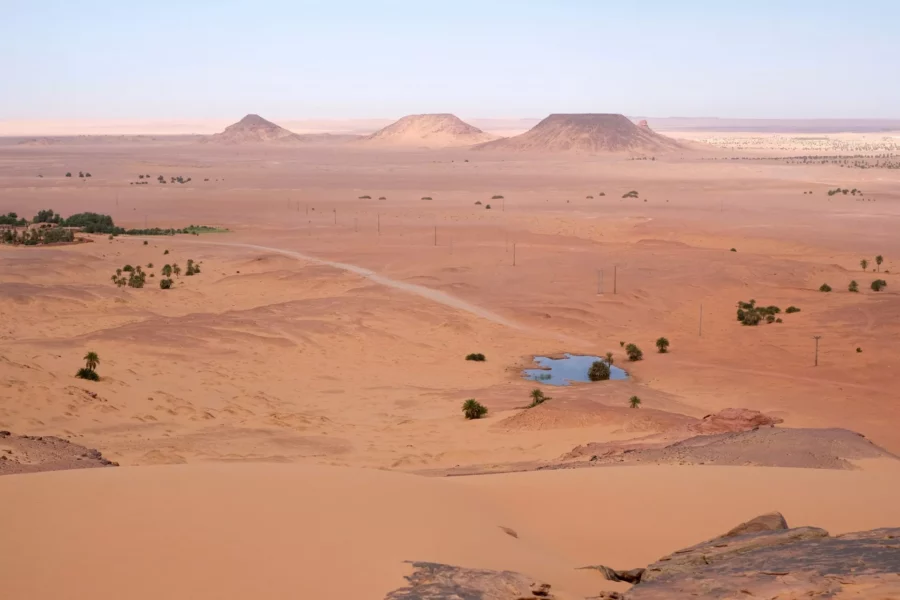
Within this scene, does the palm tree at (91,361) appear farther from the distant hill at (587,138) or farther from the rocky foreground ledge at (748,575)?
the distant hill at (587,138)

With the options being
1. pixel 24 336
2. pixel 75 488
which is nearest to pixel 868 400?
pixel 75 488

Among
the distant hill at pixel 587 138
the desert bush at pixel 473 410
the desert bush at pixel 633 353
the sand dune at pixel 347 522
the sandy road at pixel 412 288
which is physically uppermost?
the distant hill at pixel 587 138

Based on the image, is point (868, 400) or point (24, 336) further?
point (24, 336)

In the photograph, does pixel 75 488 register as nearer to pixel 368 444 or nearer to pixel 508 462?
pixel 508 462

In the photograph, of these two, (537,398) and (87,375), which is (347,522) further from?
(87,375)

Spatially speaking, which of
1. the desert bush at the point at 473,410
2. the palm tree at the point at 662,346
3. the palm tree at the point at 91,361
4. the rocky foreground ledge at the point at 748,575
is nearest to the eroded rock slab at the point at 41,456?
the rocky foreground ledge at the point at 748,575

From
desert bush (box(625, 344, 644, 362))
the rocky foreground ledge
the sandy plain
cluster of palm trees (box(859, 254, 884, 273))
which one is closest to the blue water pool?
the sandy plain
